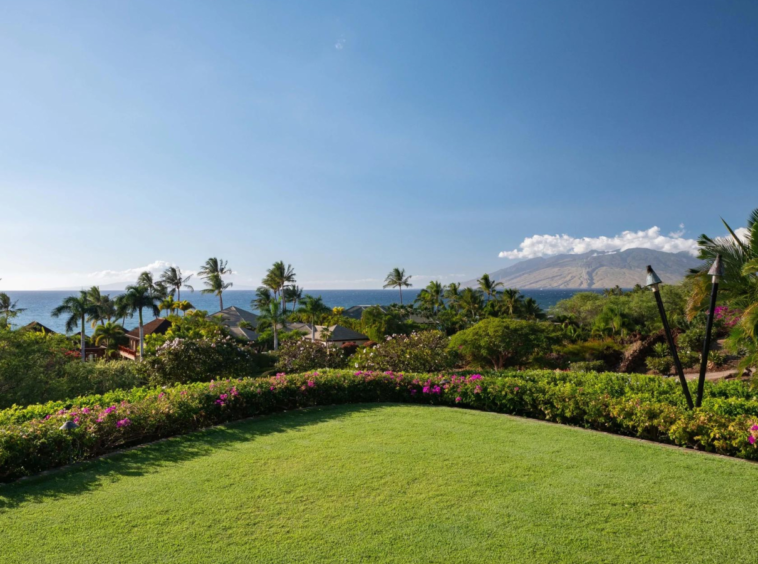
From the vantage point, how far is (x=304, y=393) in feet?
31.2

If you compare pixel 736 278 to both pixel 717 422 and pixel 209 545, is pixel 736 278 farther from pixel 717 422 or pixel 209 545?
pixel 209 545

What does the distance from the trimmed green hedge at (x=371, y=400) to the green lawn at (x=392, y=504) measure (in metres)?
0.39

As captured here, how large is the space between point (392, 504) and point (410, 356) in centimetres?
856

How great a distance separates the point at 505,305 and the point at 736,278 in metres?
38.3

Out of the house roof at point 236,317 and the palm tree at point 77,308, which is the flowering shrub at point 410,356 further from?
the house roof at point 236,317

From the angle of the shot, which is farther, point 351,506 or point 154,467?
point 154,467

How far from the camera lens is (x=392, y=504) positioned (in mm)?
4289

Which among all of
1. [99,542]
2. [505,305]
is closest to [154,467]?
[99,542]

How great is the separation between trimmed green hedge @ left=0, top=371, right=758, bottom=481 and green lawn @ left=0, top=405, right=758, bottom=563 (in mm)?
392

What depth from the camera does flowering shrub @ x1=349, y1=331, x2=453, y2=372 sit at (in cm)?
1263

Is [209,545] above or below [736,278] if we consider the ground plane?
below

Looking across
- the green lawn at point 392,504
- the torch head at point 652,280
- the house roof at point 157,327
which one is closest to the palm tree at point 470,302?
the house roof at point 157,327

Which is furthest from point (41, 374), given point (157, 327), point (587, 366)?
point (157, 327)

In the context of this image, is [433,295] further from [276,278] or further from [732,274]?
[732,274]
